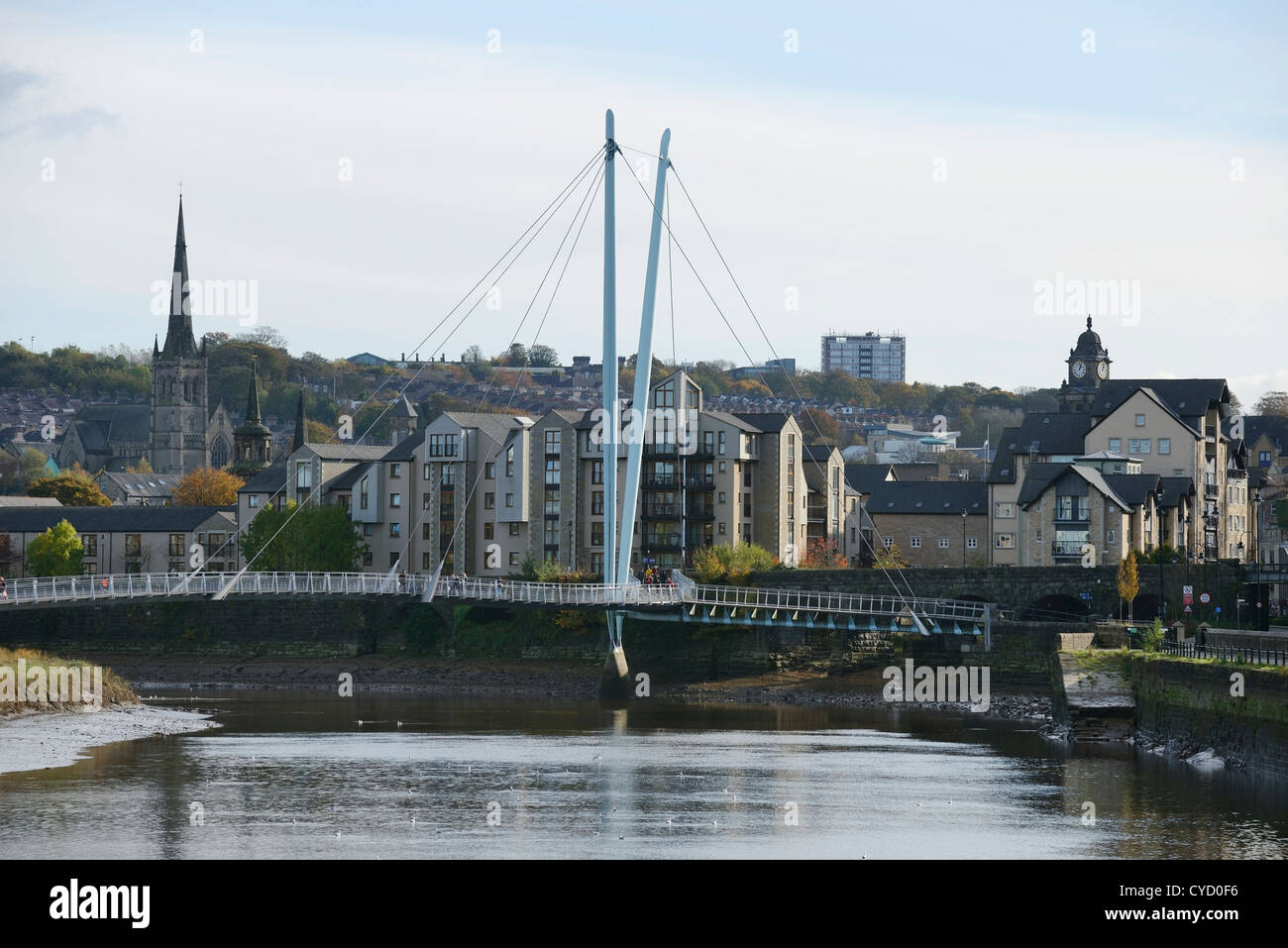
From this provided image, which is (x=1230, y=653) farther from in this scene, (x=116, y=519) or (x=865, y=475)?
(x=116, y=519)

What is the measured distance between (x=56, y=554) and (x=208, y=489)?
46.8m

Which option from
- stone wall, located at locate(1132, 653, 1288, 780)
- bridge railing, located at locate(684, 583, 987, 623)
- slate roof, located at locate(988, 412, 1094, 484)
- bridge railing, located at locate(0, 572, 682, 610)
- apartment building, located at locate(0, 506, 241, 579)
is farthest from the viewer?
apartment building, located at locate(0, 506, 241, 579)

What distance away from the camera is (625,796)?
1745 inches

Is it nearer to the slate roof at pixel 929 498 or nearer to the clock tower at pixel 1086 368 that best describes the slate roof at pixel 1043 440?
the slate roof at pixel 929 498

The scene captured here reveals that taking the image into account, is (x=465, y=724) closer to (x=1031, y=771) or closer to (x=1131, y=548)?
(x=1031, y=771)

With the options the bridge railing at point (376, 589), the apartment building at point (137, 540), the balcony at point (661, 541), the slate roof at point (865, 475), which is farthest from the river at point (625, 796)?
the apartment building at point (137, 540)

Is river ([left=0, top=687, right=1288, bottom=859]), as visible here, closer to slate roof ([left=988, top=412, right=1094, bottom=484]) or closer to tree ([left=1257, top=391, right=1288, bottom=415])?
slate roof ([left=988, top=412, right=1094, bottom=484])

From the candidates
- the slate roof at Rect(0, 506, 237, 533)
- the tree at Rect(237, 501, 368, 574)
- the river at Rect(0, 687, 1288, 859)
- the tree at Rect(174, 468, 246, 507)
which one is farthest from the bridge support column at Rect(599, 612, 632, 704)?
the tree at Rect(174, 468, 246, 507)

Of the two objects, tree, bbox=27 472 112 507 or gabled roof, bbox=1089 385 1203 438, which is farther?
tree, bbox=27 472 112 507

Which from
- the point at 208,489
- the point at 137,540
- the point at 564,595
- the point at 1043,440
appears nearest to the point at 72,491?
the point at 208,489

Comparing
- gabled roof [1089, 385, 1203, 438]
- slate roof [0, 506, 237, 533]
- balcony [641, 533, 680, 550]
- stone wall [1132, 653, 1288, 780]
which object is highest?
gabled roof [1089, 385, 1203, 438]

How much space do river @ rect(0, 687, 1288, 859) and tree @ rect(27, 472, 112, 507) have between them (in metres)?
101

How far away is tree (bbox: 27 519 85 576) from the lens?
11488cm
